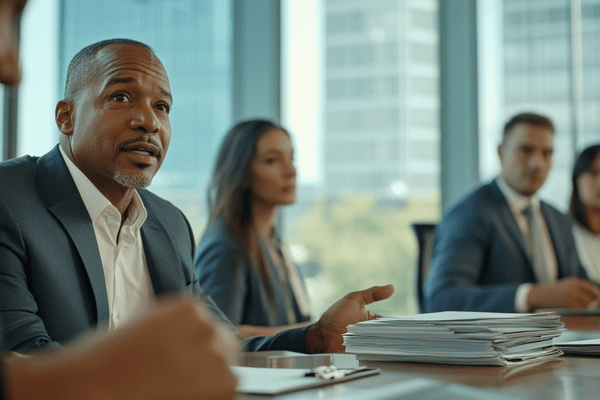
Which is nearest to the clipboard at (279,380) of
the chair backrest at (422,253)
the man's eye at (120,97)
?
the man's eye at (120,97)

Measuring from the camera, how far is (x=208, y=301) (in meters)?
1.59

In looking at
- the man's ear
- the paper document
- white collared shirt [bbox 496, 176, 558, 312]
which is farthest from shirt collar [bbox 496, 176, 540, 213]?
the man's ear

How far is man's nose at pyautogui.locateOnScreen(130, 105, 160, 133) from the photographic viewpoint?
4.89ft

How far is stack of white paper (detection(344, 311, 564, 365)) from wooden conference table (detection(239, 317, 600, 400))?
0.02 metres

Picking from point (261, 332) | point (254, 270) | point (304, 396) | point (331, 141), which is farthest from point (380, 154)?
point (304, 396)

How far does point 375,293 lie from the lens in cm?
135

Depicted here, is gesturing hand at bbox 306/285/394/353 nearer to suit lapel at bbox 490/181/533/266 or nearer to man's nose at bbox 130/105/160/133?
man's nose at bbox 130/105/160/133

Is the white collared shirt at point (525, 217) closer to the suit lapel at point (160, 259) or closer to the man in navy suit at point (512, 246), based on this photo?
the man in navy suit at point (512, 246)

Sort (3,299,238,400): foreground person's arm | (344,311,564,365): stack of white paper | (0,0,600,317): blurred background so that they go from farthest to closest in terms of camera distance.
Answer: (0,0,600,317): blurred background < (344,311,564,365): stack of white paper < (3,299,238,400): foreground person's arm

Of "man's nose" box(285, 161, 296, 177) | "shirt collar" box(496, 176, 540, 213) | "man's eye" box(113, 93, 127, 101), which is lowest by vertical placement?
"shirt collar" box(496, 176, 540, 213)

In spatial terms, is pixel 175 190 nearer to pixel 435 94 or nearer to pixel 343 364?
pixel 435 94

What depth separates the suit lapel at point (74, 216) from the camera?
1325 mm

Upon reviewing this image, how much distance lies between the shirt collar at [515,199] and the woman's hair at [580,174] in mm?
824

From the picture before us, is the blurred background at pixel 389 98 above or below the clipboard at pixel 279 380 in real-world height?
above
